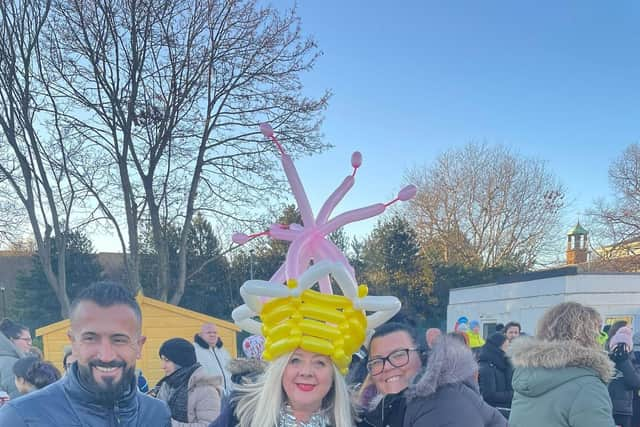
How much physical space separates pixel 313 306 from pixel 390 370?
1.67ft

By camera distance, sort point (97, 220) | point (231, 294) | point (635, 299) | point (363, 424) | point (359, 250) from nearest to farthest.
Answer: point (363, 424), point (97, 220), point (635, 299), point (231, 294), point (359, 250)

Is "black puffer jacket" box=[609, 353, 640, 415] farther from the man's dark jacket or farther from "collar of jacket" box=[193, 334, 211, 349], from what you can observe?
the man's dark jacket

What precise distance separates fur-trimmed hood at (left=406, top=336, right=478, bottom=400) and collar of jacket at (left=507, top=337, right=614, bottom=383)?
94cm

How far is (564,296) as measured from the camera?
15594 millimetres

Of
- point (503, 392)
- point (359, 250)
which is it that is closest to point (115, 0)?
point (503, 392)

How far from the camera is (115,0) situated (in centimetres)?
1067

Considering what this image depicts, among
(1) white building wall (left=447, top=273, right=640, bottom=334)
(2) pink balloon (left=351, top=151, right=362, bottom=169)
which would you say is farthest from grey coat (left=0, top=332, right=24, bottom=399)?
(1) white building wall (left=447, top=273, right=640, bottom=334)

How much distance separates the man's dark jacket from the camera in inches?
70.8

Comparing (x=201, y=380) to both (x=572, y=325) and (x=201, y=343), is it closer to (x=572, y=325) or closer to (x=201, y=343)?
(x=201, y=343)

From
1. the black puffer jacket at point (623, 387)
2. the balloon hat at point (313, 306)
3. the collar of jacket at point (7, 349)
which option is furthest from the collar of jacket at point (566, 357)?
the collar of jacket at point (7, 349)

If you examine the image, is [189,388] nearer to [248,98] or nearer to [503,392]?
[503,392]

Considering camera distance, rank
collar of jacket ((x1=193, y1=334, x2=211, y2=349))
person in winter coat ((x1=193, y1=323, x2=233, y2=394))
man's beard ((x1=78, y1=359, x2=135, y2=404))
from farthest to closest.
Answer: collar of jacket ((x1=193, y1=334, x2=211, y2=349)) → person in winter coat ((x1=193, y1=323, x2=233, y2=394)) → man's beard ((x1=78, y1=359, x2=135, y2=404))

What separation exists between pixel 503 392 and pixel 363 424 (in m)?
3.84

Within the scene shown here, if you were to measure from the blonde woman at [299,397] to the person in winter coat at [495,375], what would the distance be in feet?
13.0
